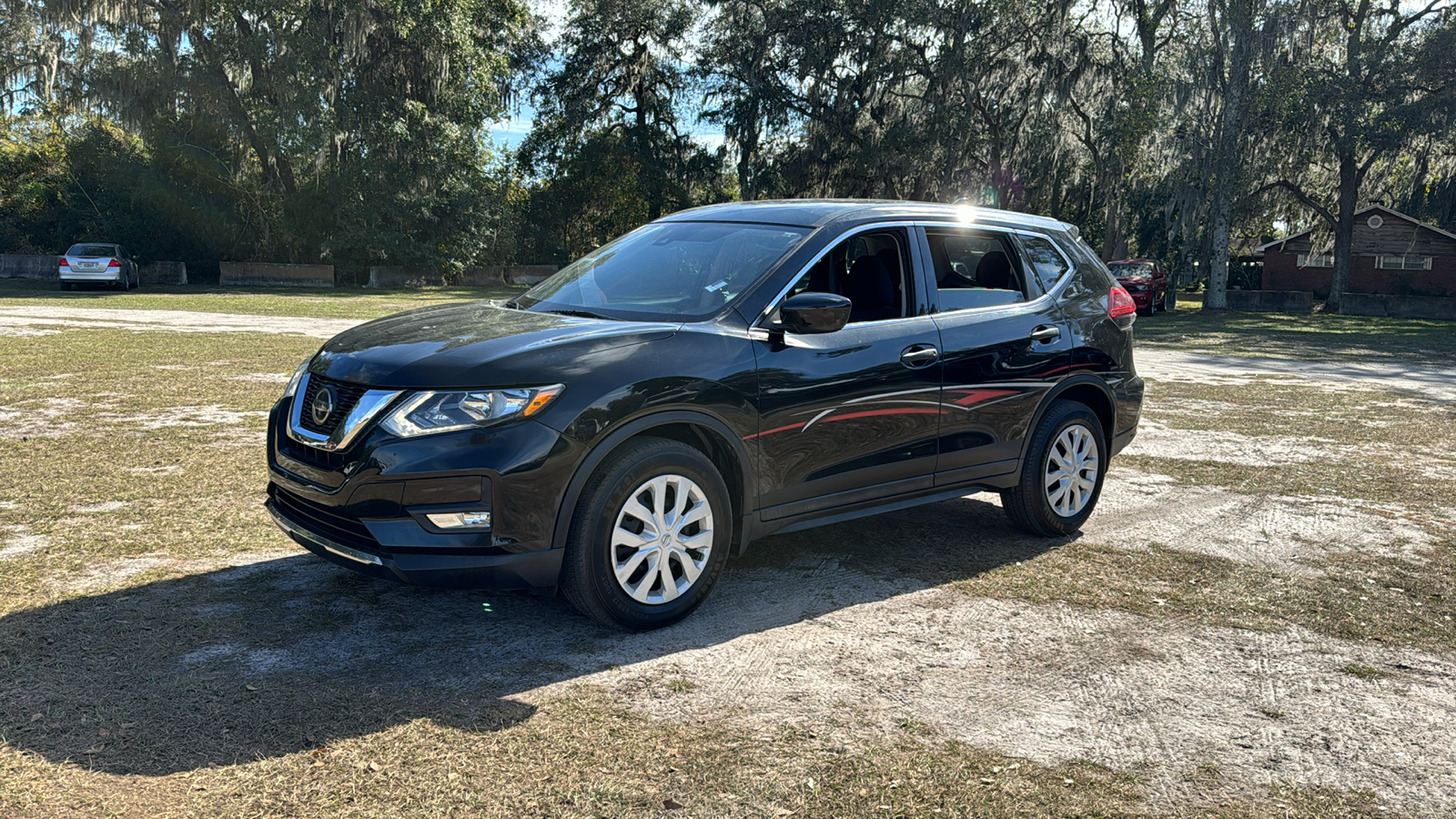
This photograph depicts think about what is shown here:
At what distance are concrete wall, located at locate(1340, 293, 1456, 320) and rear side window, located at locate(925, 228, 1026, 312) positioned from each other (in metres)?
36.0

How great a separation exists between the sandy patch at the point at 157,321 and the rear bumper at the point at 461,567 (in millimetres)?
14240

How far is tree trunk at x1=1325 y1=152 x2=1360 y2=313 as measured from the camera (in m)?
35.3

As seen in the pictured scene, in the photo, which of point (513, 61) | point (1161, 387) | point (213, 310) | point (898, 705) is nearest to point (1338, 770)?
point (898, 705)

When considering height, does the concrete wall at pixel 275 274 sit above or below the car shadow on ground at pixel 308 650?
above

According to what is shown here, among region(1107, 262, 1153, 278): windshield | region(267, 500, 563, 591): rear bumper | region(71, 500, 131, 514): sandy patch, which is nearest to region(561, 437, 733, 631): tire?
region(267, 500, 563, 591): rear bumper

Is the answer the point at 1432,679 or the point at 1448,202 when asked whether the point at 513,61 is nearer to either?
the point at 1448,202

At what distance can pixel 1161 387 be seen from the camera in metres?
14.1

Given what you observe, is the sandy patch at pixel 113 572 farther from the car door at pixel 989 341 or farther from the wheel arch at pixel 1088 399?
the wheel arch at pixel 1088 399

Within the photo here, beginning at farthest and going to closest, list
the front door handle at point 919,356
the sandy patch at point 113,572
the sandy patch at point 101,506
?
the sandy patch at point 101,506, the front door handle at point 919,356, the sandy patch at point 113,572

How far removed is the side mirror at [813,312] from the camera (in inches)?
191

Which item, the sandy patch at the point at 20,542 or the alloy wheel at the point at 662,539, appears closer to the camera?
the alloy wheel at the point at 662,539

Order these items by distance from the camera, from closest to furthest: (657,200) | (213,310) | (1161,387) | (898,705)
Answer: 1. (898,705)
2. (1161,387)
3. (213,310)
4. (657,200)

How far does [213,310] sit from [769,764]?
78.6 feet

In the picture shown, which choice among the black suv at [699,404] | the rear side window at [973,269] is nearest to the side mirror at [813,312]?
the black suv at [699,404]
